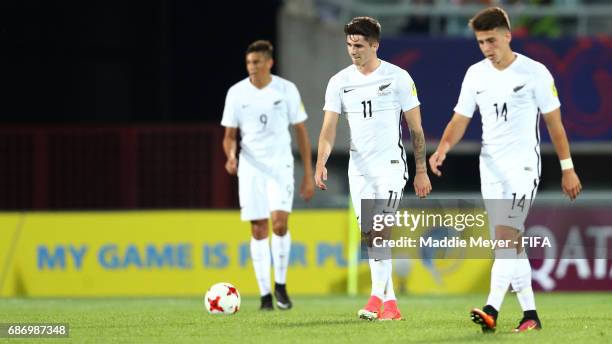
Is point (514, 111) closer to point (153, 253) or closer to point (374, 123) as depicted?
point (374, 123)

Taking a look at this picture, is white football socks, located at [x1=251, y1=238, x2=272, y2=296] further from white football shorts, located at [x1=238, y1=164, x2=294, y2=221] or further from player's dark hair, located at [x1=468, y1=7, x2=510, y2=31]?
player's dark hair, located at [x1=468, y1=7, x2=510, y2=31]

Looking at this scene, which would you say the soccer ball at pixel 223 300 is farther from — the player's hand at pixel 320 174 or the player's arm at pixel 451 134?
the player's arm at pixel 451 134

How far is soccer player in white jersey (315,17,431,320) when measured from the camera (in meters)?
11.1

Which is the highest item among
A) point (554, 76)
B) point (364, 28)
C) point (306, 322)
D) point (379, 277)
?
point (364, 28)

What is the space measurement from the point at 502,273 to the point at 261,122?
13.1 ft

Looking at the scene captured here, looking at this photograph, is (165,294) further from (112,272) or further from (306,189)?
(306,189)

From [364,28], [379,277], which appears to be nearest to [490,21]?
[364,28]

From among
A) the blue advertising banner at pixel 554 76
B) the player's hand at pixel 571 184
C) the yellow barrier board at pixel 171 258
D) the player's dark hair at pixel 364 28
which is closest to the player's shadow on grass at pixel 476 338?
the player's hand at pixel 571 184

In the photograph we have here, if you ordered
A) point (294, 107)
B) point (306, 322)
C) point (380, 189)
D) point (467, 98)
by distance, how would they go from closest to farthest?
point (467, 98) → point (380, 189) → point (306, 322) → point (294, 107)

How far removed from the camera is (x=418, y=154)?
11000 millimetres

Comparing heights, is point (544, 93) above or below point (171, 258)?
above

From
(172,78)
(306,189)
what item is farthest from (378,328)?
(172,78)

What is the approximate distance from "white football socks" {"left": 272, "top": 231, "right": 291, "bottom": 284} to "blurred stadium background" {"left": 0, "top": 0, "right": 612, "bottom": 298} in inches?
184

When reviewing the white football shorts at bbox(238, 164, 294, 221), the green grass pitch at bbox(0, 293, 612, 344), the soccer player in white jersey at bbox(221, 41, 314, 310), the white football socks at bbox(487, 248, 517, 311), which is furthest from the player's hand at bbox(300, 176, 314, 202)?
the white football socks at bbox(487, 248, 517, 311)
